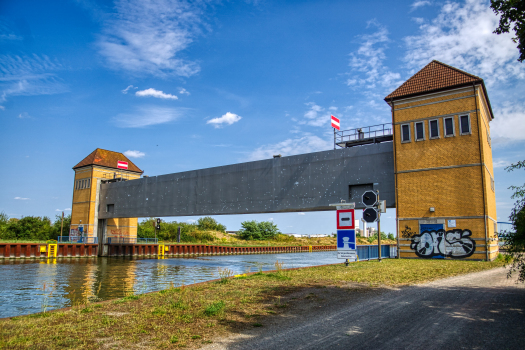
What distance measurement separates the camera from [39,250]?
36.3 metres

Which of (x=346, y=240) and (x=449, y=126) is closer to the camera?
(x=346, y=240)

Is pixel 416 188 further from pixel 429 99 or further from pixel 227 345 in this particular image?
pixel 227 345

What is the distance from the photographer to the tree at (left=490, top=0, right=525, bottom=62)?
7930 millimetres

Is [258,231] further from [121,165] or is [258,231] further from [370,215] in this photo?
[370,215]

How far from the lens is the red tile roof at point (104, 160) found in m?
44.0

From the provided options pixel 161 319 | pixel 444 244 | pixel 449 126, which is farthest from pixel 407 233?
pixel 161 319

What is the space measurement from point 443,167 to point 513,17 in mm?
14751

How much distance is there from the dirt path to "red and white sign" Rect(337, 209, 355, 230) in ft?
20.5

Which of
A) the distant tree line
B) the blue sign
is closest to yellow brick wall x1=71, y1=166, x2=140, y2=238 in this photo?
the distant tree line

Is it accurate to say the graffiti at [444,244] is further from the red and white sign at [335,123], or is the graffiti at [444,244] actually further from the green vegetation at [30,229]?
the green vegetation at [30,229]

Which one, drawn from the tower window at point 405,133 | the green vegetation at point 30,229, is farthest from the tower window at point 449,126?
the green vegetation at point 30,229

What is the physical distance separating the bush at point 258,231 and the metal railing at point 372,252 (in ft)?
228

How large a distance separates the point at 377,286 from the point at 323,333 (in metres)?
5.03

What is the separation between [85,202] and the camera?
43562 mm
